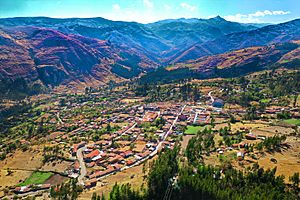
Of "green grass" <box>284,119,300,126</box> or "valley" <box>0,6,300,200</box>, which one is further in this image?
"green grass" <box>284,119,300,126</box>

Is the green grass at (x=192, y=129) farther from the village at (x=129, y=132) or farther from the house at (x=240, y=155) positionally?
the house at (x=240, y=155)

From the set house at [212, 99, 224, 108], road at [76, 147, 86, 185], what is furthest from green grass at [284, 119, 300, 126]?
road at [76, 147, 86, 185]

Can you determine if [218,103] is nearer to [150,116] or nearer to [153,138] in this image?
[150,116]

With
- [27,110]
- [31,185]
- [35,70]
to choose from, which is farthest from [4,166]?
[35,70]

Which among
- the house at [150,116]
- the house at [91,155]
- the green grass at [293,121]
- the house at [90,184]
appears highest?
the green grass at [293,121]

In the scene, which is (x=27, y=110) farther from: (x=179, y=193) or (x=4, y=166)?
(x=179, y=193)

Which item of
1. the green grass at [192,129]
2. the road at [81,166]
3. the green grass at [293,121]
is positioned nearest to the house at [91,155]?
the road at [81,166]

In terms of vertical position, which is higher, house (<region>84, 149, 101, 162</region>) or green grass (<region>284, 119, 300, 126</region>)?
green grass (<region>284, 119, 300, 126</region>)

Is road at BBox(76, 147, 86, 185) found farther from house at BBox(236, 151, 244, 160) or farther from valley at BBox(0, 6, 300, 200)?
house at BBox(236, 151, 244, 160)

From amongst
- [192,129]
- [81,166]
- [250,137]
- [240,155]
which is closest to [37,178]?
[81,166]
